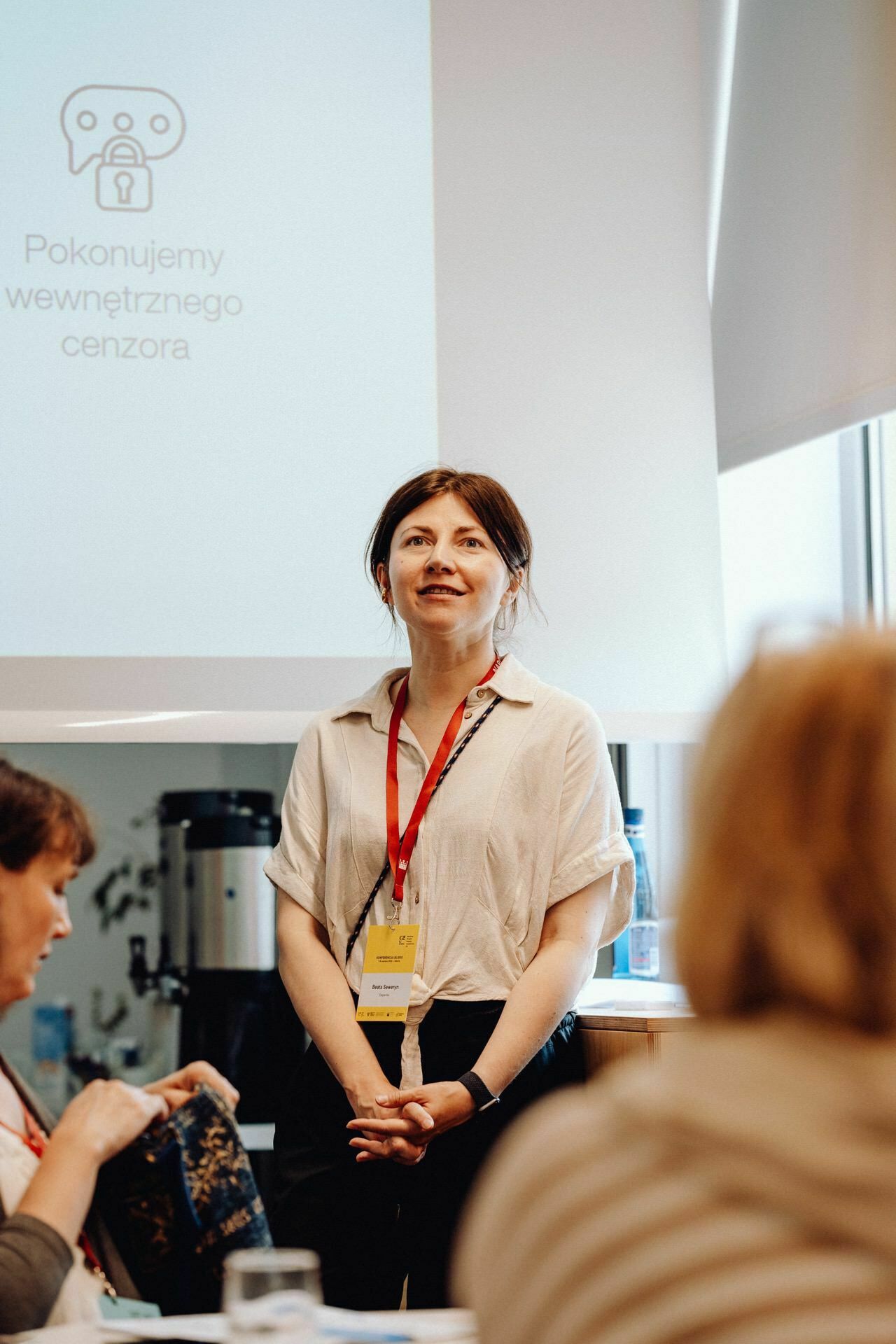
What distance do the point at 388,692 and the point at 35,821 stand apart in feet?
3.68

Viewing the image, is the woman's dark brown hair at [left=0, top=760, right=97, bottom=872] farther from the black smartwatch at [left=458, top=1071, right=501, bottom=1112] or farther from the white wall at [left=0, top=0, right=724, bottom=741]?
the white wall at [left=0, top=0, right=724, bottom=741]

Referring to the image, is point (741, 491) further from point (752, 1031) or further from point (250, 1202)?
point (752, 1031)

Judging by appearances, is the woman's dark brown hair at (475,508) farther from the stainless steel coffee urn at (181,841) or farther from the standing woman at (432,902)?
the stainless steel coffee urn at (181,841)

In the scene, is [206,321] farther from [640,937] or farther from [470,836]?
[640,937]

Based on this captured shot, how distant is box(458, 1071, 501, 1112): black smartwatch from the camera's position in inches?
82.9

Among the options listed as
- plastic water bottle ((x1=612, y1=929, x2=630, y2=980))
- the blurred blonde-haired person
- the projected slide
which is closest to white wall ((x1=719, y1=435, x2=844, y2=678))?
plastic water bottle ((x1=612, y1=929, x2=630, y2=980))

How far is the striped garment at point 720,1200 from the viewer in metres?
0.65

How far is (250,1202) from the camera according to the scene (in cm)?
137

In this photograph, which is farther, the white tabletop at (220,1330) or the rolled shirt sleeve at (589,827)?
the rolled shirt sleeve at (589,827)

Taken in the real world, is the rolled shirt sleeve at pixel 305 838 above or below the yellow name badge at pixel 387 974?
above

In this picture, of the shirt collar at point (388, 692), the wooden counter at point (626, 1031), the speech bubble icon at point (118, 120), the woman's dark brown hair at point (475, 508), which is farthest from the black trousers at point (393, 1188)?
the speech bubble icon at point (118, 120)

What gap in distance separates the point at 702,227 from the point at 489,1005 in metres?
1.96

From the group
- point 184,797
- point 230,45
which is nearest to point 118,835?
point 184,797

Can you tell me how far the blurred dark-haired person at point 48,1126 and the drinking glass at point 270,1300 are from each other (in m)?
0.20
